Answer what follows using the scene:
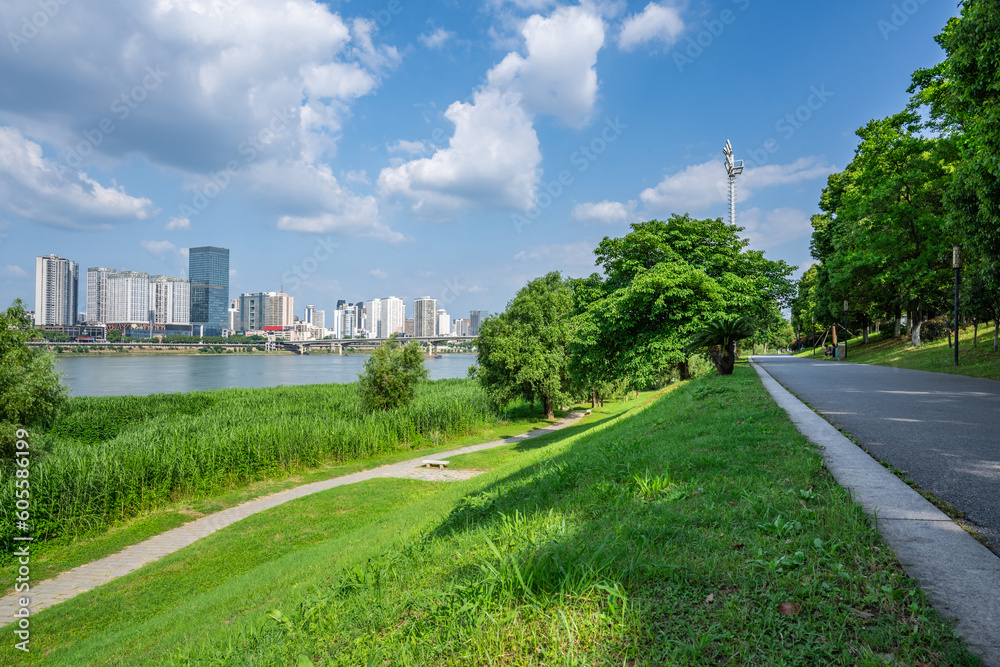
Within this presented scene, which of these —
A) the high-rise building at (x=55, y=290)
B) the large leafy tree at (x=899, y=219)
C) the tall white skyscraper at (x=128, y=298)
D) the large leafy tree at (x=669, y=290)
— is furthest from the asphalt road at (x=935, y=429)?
the tall white skyscraper at (x=128, y=298)

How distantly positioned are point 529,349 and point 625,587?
26556 millimetres

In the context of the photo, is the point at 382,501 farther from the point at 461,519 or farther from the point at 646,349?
the point at 646,349

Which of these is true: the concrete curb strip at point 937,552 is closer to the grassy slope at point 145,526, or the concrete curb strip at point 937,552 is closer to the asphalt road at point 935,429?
the asphalt road at point 935,429

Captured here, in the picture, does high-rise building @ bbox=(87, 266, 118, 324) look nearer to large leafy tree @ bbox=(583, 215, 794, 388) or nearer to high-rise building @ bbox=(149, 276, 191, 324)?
high-rise building @ bbox=(149, 276, 191, 324)

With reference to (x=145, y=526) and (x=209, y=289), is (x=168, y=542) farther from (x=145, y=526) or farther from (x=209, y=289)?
(x=209, y=289)

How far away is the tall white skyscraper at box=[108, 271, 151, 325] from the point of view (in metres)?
113

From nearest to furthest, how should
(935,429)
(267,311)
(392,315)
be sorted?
(935,429)
(267,311)
(392,315)

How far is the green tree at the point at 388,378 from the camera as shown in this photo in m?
25.8

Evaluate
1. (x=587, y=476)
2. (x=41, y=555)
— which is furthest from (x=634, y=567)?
(x=41, y=555)

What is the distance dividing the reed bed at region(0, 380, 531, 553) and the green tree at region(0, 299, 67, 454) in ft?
3.98

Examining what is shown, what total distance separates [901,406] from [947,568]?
7594mm

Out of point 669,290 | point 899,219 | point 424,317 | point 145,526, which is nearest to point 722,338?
point 669,290

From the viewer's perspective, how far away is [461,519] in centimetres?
519

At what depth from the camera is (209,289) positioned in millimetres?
169875
